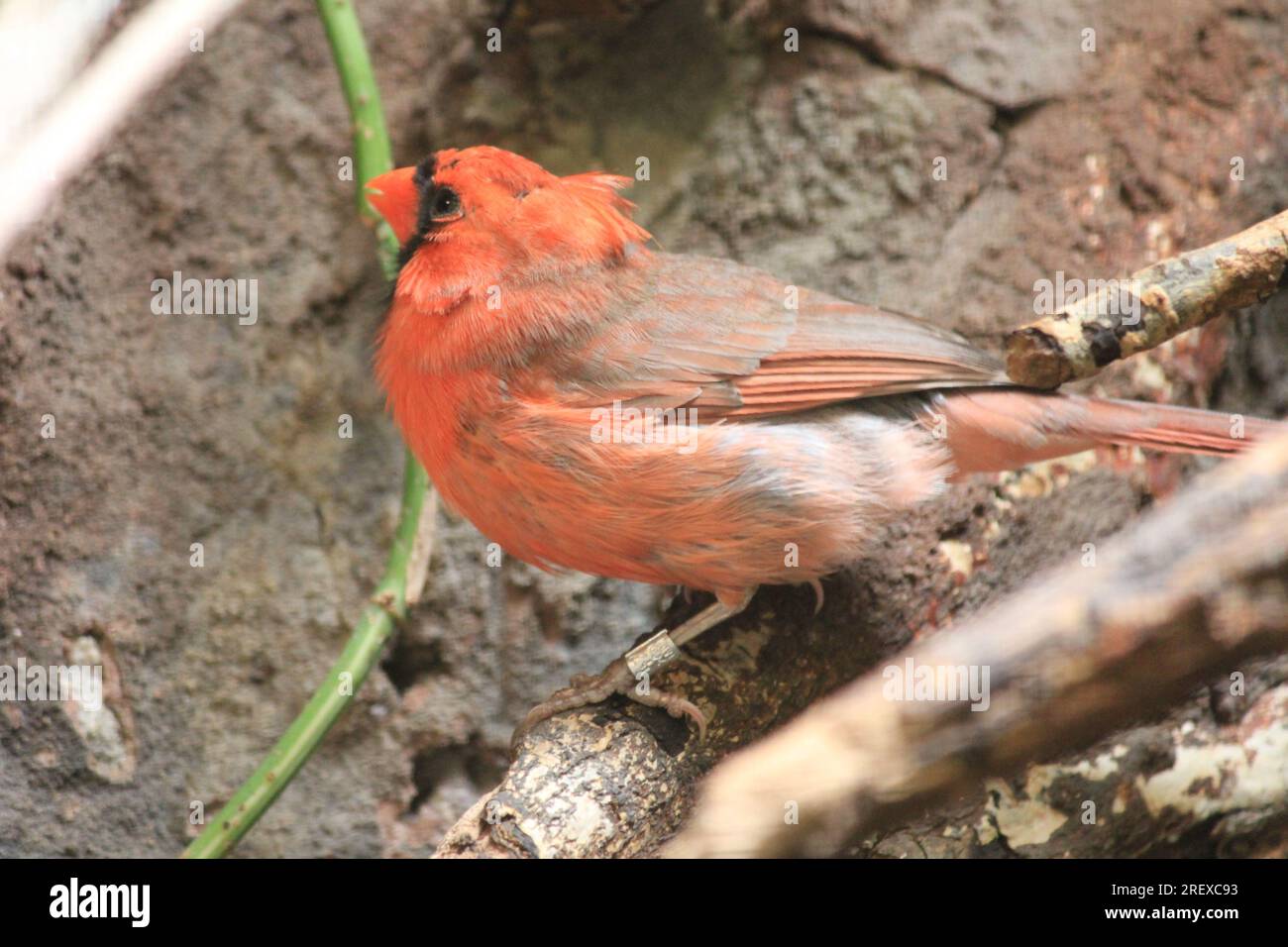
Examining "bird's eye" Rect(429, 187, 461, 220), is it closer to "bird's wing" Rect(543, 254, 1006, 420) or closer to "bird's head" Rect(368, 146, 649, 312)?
"bird's head" Rect(368, 146, 649, 312)

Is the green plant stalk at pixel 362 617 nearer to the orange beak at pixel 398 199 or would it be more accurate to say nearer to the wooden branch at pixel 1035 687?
the orange beak at pixel 398 199

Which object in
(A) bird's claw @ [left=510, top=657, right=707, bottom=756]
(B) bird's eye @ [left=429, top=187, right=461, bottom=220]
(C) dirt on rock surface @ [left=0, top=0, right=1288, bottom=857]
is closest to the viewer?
(A) bird's claw @ [left=510, top=657, right=707, bottom=756]

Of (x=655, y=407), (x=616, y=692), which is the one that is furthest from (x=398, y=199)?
(x=616, y=692)

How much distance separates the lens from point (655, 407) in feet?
11.4

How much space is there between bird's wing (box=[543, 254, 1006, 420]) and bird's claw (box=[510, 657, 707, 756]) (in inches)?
29.3

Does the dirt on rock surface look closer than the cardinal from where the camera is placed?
No

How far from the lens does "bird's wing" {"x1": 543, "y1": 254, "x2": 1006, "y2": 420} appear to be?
3.50 meters

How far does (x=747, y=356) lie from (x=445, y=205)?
3.21 ft

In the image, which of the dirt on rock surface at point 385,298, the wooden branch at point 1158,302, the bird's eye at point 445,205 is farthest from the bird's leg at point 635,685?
the bird's eye at point 445,205

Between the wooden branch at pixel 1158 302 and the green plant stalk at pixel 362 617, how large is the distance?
6.34ft

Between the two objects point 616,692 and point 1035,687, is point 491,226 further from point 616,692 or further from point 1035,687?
point 1035,687

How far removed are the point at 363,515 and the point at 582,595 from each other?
2.83ft

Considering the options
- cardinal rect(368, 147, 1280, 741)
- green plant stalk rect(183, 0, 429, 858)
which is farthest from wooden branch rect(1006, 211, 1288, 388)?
green plant stalk rect(183, 0, 429, 858)

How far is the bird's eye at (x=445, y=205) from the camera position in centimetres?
366
